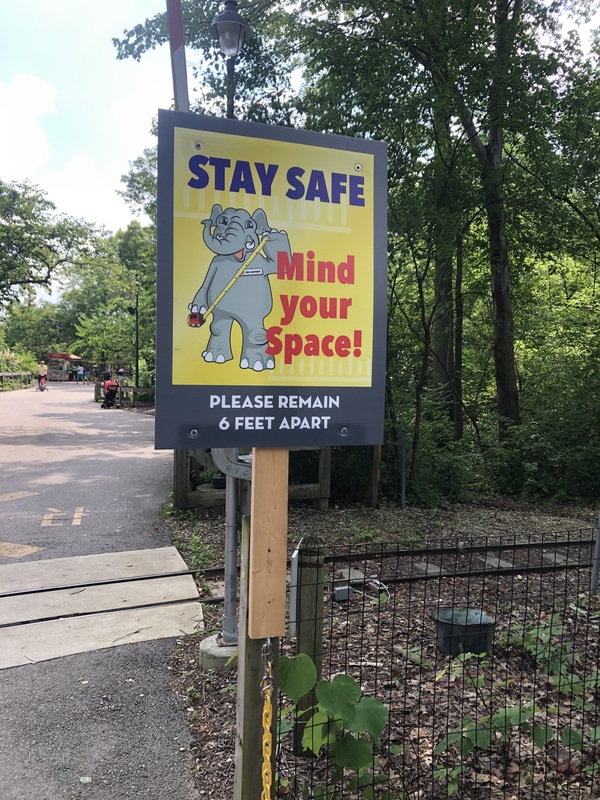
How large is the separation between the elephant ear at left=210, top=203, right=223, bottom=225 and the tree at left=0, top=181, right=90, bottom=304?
1735cm

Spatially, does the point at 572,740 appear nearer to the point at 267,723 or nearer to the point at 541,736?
the point at 541,736

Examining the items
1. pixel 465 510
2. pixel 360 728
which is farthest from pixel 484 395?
pixel 360 728

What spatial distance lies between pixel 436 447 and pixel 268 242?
8187 mm

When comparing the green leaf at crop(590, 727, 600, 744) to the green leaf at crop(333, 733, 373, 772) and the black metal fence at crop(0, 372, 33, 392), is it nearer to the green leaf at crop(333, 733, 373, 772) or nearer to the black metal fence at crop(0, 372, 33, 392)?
the green leaf at crop(333, 733, 373, 772)

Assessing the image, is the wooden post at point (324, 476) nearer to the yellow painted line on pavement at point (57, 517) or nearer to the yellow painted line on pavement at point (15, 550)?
the yellow painted line on pavement at point (57, 517)

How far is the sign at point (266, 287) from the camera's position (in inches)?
69.5

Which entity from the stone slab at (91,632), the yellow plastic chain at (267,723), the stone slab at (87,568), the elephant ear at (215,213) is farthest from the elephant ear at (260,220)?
the stone slab at (87,568)

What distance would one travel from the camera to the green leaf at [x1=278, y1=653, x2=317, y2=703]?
1.98 m

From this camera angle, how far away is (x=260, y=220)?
1.82m

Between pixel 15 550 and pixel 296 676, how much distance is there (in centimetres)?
487

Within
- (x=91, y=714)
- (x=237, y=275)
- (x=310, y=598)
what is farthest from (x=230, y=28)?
(x=91, y=714)

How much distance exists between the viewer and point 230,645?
3643mm

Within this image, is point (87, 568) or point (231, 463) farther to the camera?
point (87, 568)

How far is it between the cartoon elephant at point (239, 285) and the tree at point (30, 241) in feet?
57.0
